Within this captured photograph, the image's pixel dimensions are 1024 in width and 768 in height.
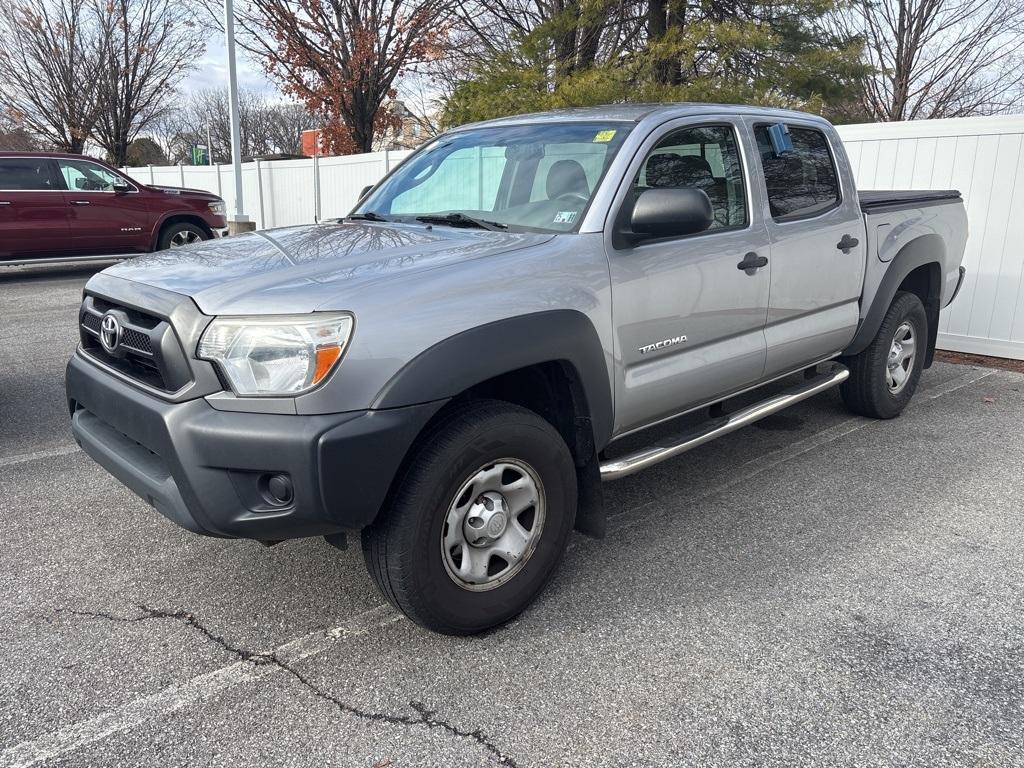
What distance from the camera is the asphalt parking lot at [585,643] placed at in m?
2.46

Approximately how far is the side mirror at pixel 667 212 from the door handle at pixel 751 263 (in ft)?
2.21

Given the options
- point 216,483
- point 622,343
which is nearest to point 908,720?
point 622,343

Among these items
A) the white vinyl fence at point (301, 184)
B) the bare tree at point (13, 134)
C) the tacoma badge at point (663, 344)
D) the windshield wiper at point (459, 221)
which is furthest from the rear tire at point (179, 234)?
the bare tree at point (13, 134)

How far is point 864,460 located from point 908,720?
249 cm

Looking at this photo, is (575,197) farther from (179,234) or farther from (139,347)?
(179,234)

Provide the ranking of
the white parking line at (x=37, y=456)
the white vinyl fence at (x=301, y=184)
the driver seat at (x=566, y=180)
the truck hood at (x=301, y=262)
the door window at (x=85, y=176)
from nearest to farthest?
the truck hood at (x=301, y=262)
the driver seat at (x=566, y=180)
the white parking line at (x=37, y=456)
the door window at (x=85, y=176)
the white vinyl fence at (x=301, y=184)

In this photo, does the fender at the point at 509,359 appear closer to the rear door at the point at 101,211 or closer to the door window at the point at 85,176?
the rear door at the point at 101,211

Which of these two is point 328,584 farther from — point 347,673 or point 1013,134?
point 1013,134

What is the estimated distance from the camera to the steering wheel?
134 inches

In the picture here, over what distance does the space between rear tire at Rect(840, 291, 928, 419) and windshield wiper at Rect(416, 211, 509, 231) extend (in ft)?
9.32

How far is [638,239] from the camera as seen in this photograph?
3.35 metres

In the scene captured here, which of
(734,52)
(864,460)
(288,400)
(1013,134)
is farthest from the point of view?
(734,52)

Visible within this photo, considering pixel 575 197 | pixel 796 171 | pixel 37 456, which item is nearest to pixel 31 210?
pixel 37 456

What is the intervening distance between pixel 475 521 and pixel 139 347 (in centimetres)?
131
